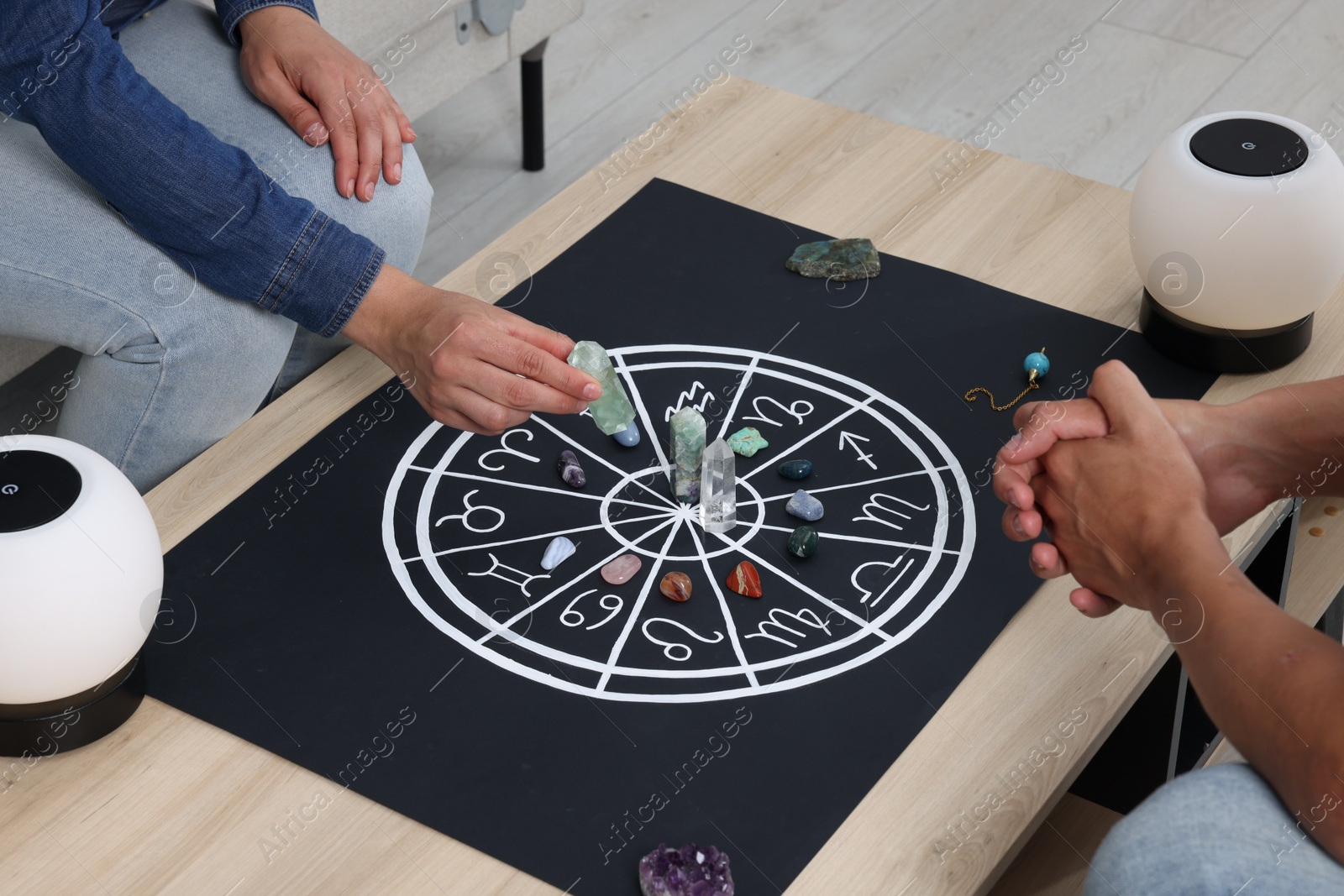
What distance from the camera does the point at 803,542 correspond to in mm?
1159

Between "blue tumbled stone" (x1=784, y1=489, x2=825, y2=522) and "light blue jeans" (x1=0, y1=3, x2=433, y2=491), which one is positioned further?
"light blue jeans" (x1=0, y1=3, x2=433, y2=491)

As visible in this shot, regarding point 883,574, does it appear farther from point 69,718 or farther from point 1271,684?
point 69,718

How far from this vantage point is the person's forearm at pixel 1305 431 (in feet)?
3.67

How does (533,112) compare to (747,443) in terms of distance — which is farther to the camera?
(533,112)

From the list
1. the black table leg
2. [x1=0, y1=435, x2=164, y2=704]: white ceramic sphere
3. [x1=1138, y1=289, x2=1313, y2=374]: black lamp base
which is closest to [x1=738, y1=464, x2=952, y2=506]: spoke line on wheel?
[x1=1138, y1=289, x2=1313, y2=374]: black lamp base

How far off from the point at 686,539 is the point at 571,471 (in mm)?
130

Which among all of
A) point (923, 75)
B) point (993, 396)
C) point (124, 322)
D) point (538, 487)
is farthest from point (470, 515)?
point (923, 75)

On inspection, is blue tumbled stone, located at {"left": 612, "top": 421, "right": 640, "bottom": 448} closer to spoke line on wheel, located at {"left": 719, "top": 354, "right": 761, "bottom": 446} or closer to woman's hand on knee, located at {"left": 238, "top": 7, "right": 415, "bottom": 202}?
spoke line on wheel, located at {"left": 719, "top": 354, "right": 761, "bottom": 446}

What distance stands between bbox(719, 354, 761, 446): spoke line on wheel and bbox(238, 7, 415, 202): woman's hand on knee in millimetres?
463

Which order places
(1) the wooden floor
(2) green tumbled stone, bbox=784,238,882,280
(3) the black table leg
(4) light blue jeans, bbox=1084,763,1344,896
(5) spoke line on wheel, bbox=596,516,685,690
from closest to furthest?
(4) light blue jeans, bbox=1084,763,1344,896
(5) spoke line on wheel, bbox=596,516,685,690
(2) green tumbled stone, bbox=784,238,882,280
(3) the black table leg
(1) the wooden floor

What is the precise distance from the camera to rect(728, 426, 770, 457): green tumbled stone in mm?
1267

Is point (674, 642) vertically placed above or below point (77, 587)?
below

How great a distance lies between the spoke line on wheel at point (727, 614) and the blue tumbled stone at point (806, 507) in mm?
88

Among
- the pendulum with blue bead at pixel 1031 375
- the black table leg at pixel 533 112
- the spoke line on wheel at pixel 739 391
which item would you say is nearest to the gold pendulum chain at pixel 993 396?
the pendulum with blue bead at pixel 1031 375
